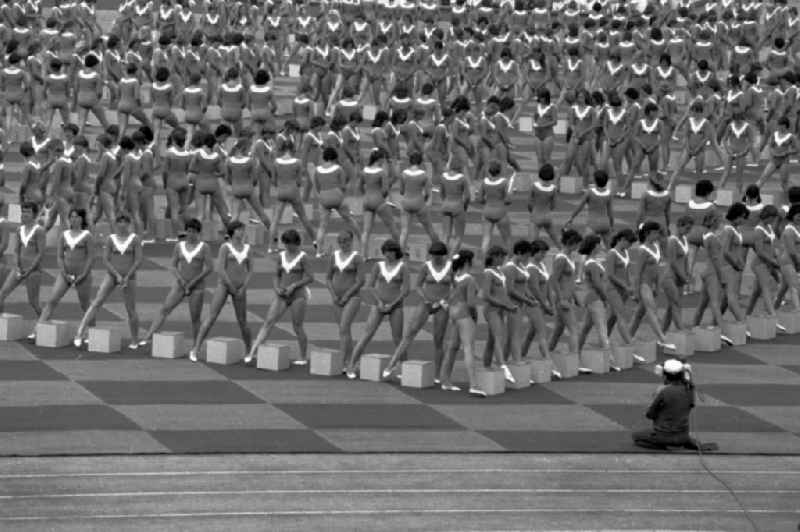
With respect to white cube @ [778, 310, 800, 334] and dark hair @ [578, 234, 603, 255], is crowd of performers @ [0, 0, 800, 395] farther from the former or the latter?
white cube @ [778, 310, 800, 334]

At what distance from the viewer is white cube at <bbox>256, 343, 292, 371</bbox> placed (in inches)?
1206

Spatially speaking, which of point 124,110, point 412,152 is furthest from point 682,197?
point 124,110

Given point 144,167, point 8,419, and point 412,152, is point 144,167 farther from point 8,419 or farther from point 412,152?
point 8,419

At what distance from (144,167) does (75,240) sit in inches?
222

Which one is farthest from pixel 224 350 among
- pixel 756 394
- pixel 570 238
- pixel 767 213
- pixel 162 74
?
pixel 162 74

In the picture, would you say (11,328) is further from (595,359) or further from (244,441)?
(595,359)

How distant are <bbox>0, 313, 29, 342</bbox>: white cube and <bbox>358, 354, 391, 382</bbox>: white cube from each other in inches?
186

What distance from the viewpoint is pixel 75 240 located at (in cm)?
3133

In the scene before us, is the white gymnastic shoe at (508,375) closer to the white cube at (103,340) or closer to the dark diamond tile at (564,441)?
the dark diamond tile at (564,441)

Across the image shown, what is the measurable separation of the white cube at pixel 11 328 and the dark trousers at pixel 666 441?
9.00m

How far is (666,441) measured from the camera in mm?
27250

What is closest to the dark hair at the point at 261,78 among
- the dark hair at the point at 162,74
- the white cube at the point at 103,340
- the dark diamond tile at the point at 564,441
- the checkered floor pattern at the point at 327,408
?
the dark hair at the point at 162,74

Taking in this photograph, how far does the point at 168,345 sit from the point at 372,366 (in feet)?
9.01

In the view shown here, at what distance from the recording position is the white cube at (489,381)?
29.8 m
